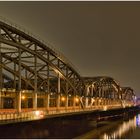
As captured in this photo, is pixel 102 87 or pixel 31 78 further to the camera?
pixel 102 87

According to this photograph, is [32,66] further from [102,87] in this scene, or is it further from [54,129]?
[102,87]

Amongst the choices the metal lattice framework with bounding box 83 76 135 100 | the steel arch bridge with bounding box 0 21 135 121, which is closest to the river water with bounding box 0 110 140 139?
the steel arch bridge with bounding box 0 21 135 121

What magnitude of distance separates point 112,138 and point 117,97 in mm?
115055

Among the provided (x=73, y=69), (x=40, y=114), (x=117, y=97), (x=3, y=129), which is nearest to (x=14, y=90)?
(x=40, y=114)

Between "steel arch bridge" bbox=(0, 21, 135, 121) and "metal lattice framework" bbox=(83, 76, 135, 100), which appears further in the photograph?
"metal lattice framework" bbox=(83, 76, 135, 100)

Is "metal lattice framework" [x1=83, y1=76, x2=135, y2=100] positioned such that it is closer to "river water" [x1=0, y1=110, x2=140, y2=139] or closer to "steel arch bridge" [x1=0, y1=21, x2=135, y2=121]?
"steel arch bridge" [x1=0, y1=21, x2=135, y2=121]

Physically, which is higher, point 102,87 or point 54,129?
point 102,87

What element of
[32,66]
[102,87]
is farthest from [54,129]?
[102,87]

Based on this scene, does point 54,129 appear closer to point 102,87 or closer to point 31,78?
point 31,78

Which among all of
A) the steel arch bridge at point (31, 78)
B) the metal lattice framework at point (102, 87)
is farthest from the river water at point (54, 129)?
the metal lattice framework at point (102, 87)

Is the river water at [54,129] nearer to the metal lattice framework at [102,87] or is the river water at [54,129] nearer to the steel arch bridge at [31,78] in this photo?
the steel arch bridge at [31,78]

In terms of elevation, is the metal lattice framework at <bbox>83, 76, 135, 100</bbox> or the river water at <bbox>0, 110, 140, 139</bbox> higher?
the metal lattice framework at <bbox>83, 76, 135, 100</bbox>

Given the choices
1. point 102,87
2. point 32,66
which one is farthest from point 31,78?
point 102,87

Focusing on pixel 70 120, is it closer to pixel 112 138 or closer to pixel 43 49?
pixel 112 138
